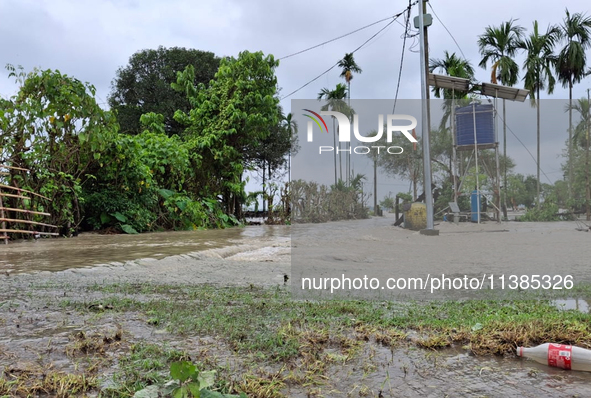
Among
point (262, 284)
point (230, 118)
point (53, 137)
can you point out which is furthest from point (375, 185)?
point (230, 118)

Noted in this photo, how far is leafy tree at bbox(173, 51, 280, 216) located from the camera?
1543cm

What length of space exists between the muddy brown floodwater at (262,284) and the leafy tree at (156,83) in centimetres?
1839

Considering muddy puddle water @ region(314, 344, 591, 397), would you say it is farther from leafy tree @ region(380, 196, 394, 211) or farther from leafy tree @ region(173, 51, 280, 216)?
leafy tree @ region(173, 51, 280, 216)

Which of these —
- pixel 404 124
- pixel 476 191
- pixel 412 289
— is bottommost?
pixel 412 289

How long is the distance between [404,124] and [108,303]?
10.7ft

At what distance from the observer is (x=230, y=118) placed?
1540 cm

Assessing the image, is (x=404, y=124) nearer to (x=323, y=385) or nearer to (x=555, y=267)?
(x=555, y=267)

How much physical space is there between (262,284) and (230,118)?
11870 millimetres

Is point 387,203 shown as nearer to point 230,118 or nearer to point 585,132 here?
point 585,132

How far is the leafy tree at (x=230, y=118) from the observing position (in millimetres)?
15430

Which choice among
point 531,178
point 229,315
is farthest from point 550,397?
point 531,178

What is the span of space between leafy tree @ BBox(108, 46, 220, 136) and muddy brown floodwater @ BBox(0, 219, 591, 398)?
18.4 meters

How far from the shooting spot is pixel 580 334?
7.52 ft

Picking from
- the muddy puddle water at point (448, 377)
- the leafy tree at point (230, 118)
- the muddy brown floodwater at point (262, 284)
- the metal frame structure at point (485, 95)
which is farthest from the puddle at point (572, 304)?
the leafy tree at point (230, 118)
